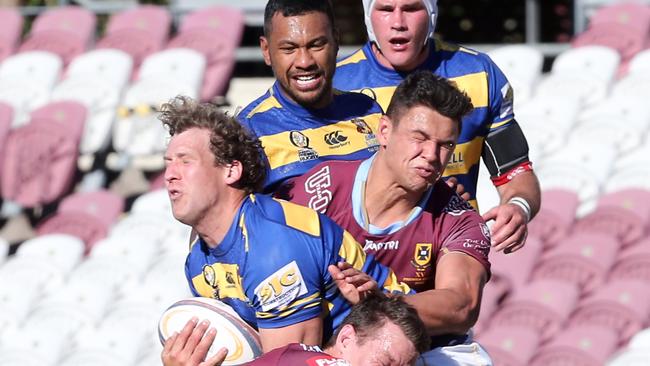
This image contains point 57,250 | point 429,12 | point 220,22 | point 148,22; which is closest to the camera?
point 429,12

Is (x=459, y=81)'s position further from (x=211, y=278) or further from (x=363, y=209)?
(x=211, y=278)

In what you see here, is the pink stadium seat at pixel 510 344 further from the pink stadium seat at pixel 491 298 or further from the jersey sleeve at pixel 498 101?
the jersey sleeve at pixel 498 101

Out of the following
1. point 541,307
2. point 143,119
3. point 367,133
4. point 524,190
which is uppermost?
point 367,133

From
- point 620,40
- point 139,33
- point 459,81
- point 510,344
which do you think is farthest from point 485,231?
point 139,33

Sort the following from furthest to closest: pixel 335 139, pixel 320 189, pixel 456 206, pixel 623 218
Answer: pixel 623 218 < pixel 335 139 < pixel 456 206 < pixel 320 189

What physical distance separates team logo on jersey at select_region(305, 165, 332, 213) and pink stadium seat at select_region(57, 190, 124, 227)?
5706 mm

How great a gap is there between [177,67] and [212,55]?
47cm

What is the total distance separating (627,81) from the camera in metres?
10.3

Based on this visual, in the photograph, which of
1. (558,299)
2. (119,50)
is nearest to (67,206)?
(119,50)

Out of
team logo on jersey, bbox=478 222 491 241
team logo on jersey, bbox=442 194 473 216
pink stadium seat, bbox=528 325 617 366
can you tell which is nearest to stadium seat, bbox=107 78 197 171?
pink stadium seat, bbox=528 325 617 366

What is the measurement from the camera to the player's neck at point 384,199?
4508 millimetres

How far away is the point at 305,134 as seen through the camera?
4797 millimetres

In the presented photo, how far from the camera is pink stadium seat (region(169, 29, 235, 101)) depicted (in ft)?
36.4

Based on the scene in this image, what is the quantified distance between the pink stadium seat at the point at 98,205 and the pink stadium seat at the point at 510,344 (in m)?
3.19
